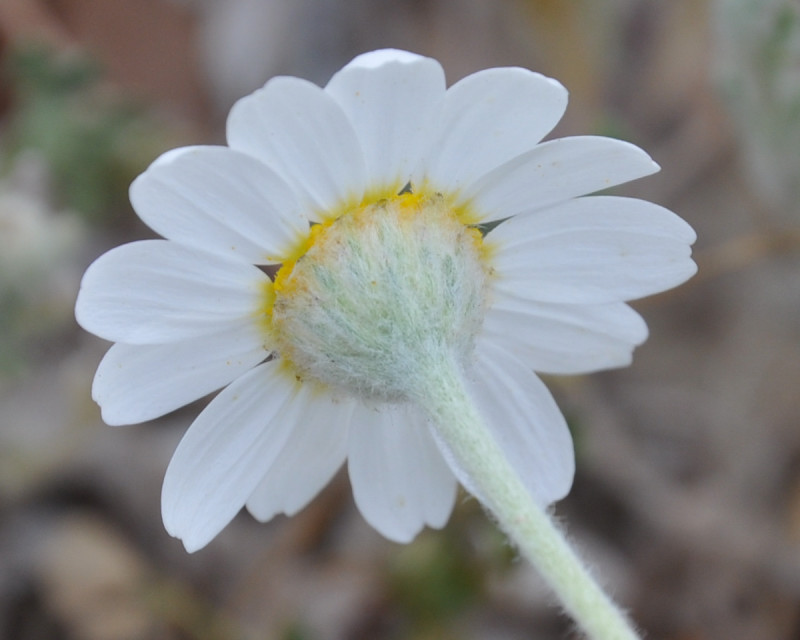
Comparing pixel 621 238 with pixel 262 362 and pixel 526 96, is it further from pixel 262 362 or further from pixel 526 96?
pixel 262 362

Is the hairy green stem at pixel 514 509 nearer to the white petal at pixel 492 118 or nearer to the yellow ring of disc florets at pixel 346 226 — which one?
the yellow ring of disc florets at pixel 346 226

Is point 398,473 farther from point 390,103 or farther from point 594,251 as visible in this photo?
point 390,103

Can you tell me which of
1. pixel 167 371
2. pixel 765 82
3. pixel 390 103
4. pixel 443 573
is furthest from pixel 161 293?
pixel 765 82

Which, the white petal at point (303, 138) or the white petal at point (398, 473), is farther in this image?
the white petal at point (398, 473)

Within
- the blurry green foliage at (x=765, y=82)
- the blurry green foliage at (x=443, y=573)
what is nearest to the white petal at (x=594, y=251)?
the blurry green foliage at (x=765, y=82)

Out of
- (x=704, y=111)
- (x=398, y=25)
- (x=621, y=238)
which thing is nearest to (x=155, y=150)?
(x=398, y=25)

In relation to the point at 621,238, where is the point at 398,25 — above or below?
below
